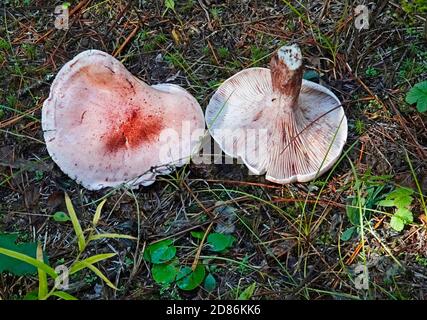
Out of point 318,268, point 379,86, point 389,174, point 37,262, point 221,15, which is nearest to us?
point 37,262

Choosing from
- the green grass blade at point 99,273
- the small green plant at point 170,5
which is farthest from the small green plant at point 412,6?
the green grass blade at point 99,273

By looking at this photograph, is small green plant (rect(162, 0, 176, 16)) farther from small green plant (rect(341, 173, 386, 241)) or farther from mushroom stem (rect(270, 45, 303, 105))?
small green plant (rect(341, 173, 386, 241))

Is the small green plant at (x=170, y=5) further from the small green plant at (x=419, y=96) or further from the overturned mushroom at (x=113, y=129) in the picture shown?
the small green plant at (x=419, y=96)

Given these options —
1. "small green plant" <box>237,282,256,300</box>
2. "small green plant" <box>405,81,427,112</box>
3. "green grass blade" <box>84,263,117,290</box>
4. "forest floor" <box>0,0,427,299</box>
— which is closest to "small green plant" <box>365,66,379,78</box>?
"forest floor" <box>0,0,427,299</box>

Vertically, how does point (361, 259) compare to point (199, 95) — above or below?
below

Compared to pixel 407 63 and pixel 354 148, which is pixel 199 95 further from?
pixel 407 63
